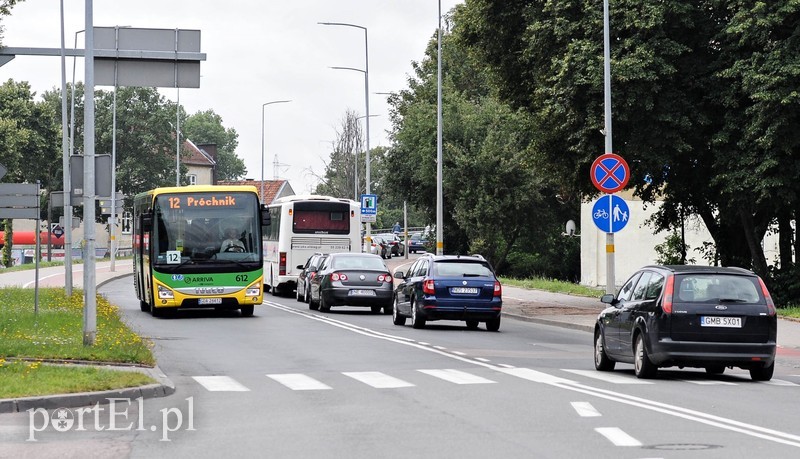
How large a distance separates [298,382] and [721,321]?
515 centimetres

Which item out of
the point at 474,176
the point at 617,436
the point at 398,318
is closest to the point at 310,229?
the point at 398,318

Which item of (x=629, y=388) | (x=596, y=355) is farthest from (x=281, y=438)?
(x=596, y=355)

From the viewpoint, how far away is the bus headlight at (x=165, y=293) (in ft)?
102

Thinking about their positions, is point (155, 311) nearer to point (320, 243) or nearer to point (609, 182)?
point (609, 182)

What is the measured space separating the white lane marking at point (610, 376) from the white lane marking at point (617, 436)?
16.1 feet

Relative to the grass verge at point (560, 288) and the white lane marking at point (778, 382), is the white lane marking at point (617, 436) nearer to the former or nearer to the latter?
the white lane marking at point (778, 382)

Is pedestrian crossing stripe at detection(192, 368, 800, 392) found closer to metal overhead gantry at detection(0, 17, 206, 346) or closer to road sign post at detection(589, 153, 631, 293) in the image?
metal overhead gantry at detection(0, 17, 206, 346)

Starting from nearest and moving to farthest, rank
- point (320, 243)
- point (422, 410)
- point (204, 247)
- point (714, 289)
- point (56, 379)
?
1. point (422, 410)
2. point (56, 379)
3. point (714, 289)
4. point (204, 247)
5. point (320, 243)

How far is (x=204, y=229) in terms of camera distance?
103 feet

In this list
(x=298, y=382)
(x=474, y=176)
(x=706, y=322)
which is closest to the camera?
(x=298, y=382)

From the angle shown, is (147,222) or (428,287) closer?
(428,287)

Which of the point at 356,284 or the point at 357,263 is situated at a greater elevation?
the point at 357,263

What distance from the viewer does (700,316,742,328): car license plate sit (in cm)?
1634

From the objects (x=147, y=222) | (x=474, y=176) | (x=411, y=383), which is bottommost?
(x=411, y=383)
